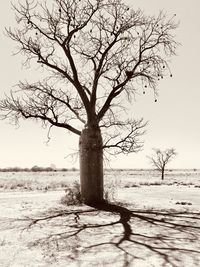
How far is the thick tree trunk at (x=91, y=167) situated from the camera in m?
13.1

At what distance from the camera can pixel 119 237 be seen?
788 centimetres

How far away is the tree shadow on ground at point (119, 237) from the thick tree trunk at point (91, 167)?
4.76 feet

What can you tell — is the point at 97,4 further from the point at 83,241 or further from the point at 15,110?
the point at 83,241

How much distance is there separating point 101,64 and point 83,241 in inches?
313

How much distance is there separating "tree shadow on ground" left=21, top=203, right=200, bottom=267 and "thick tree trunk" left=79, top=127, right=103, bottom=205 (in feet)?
4.76

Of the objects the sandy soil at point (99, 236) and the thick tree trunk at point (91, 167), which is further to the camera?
the thick tree trunk at point (91, 167)

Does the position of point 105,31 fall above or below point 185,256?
above

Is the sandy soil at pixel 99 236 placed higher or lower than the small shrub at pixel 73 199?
lower

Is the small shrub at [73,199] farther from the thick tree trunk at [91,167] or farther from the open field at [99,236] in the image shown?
the open field at [99,236]

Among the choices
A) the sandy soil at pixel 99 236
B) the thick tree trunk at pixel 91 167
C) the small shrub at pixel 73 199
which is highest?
the thick tree trunk at pixel 91 167

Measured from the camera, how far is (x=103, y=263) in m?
6.03

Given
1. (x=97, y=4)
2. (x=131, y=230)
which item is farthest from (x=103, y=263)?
(x=97, y=4)

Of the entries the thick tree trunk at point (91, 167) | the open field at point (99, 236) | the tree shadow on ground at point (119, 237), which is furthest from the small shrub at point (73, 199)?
the tree shadow on ground at point (119, 237)

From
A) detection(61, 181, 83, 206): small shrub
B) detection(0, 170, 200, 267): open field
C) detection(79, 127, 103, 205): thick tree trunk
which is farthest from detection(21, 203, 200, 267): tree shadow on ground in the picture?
detection(79, 127, 103, 205): thick tree trunk
